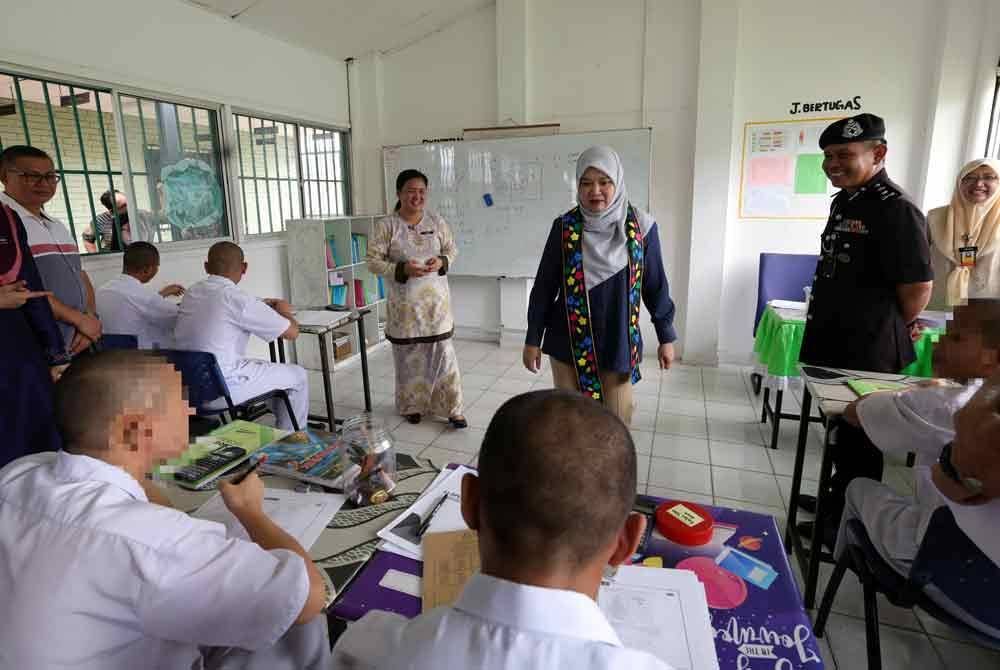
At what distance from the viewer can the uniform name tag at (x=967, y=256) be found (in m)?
2.90

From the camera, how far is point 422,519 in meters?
1.13

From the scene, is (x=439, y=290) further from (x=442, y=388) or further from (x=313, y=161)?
(x=313, y=161)

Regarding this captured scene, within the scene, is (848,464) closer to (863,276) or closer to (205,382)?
(863,276)

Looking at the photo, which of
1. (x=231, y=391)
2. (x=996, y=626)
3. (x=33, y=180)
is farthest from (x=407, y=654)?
(x=33, y=180)

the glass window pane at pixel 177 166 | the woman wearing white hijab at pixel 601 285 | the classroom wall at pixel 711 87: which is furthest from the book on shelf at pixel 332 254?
the woman wearing white hijab at pixel 601 285

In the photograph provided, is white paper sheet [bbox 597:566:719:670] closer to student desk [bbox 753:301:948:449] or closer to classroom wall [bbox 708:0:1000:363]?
student desk [bbox 753:301:948:449]

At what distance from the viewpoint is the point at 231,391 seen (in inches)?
102

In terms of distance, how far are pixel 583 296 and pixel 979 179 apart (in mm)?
2361

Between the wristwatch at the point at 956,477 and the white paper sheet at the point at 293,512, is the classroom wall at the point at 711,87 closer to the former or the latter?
the wristwatch at the point at 956,477

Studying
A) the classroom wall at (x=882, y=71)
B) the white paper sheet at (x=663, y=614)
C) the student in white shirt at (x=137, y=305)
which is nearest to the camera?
the white paper sheet at (x=663, y=614)

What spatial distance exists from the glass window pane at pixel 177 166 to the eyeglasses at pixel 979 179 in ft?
15.0

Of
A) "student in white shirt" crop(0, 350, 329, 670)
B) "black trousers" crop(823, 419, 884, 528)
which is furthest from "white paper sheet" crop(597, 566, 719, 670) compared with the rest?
"black trousers" crop(823, 419, 884, 528)

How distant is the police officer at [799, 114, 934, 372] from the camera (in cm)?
186

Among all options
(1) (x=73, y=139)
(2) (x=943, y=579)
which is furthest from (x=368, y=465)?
(1) (x=73, y=139)
